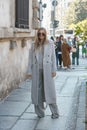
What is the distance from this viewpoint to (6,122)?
784 centimetres

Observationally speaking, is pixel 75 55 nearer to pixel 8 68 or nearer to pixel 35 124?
pixel 8 68

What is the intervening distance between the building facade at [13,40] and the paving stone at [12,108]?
524 millimetres

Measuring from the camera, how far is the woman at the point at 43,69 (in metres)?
7.95

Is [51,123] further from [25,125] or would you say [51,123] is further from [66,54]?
[66,54]

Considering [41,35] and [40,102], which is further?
[40,102]

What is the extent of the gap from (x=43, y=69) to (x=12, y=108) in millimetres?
1554

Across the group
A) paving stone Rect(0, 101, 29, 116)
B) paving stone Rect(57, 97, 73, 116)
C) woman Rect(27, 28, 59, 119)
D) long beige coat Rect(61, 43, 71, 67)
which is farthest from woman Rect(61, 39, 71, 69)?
woman Rect(27, 28, 59, 119)

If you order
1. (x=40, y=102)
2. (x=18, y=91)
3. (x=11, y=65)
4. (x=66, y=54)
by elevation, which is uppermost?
(x=11, y=65)

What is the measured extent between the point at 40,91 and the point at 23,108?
1.23m

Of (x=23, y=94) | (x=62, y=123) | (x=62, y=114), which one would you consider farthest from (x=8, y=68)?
(x=62, y=123)

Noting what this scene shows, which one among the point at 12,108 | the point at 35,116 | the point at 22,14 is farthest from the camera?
the point at 22,14

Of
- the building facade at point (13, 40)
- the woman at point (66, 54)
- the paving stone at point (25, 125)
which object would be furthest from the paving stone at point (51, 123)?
the woman at point (66, 54)

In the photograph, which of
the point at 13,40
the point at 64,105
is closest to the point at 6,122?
the point at 64,105

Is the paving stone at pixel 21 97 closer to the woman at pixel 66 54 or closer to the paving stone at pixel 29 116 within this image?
the paving stone at pixel 29 116
